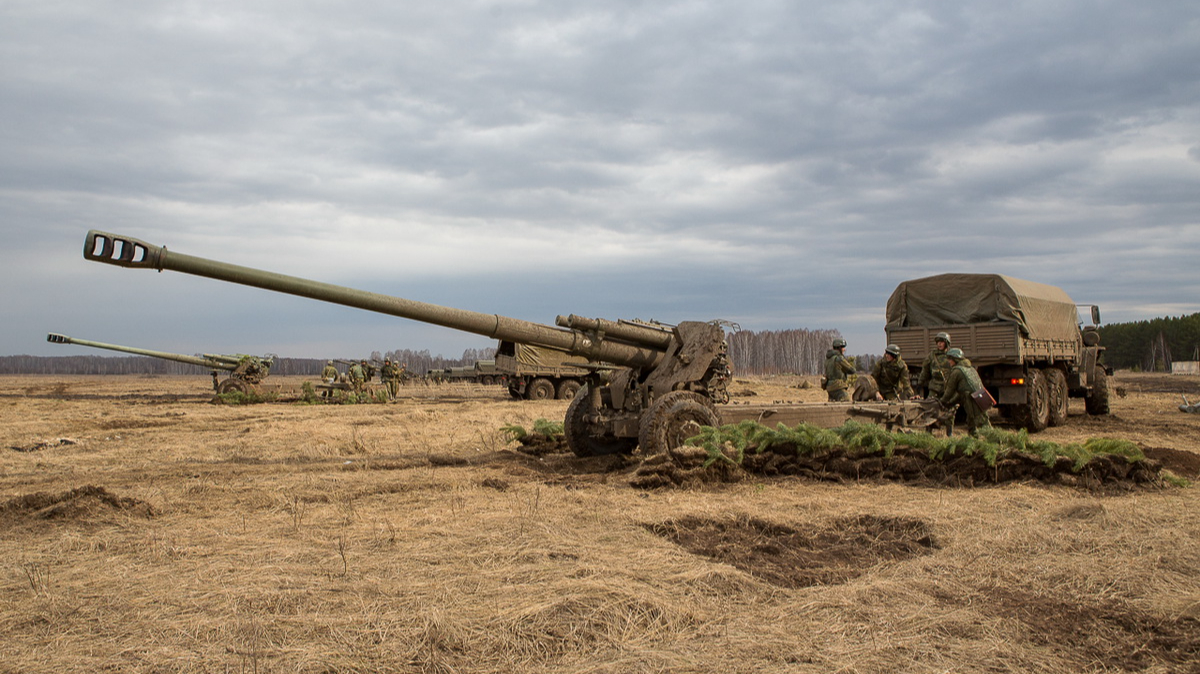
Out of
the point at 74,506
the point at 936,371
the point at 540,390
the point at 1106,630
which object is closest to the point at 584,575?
the point at 1106,630

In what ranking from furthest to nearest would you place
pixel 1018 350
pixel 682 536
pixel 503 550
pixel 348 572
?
1. pixel 1018 350
2. pixel 682 536
3. pixel 503 550
4. pixel 348 572

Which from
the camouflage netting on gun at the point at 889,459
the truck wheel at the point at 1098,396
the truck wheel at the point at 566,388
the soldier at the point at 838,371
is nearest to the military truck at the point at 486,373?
A: the truck wheel at the point at 566,388

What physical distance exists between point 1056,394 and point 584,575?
1298cm

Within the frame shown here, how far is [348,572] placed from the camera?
457 cm

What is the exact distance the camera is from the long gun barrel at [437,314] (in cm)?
712

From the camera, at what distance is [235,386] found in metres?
25.0

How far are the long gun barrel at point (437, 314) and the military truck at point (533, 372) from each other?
14973 mm

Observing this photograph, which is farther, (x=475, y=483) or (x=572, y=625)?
(x=475, y=483)

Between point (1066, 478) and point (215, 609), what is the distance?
714 centimetres

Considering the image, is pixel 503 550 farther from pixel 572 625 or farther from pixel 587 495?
pixel 587 495

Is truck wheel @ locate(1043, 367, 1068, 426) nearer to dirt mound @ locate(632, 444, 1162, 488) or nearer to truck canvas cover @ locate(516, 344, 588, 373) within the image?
dirt mound @ locate(632, 444, 1162, 488)

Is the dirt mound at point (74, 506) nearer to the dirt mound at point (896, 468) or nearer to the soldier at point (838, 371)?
the dirt mound at point (896, 468)

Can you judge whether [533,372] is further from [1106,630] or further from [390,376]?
[1106,630]

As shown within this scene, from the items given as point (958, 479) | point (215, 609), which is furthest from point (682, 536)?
point (958, 479)
